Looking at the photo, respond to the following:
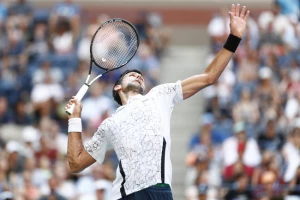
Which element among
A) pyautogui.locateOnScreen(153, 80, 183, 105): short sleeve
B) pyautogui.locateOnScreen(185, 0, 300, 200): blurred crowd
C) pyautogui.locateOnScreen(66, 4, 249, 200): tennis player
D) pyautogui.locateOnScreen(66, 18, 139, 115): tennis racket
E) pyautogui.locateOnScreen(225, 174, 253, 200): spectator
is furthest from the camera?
pyautogui.locateOnScreen(185, 0, 300, 200): blurred crowd

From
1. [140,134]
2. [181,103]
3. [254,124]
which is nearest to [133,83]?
[140,134]

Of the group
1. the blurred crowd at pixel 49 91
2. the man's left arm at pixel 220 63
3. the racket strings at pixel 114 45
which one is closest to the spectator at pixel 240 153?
the blurred crowd at pixel 49 91

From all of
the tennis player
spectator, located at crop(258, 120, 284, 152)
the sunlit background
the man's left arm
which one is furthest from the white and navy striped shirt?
spectator, located at crop(258, 120, 284, 152)

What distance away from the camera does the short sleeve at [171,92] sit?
8086 mm

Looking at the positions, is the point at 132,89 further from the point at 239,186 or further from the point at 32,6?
the point at 32,6

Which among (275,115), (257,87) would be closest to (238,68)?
(257,87)

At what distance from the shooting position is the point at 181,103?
1884 cm

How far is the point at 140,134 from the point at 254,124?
27.8 ft

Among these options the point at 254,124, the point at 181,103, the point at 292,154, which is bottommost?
the point at 292,154

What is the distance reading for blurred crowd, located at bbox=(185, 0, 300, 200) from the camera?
47.5ft

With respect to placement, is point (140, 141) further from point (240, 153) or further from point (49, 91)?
point (49, 91)

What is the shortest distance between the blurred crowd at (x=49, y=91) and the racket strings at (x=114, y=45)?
4779mm

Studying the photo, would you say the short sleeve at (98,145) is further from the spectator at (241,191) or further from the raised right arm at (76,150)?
the spectator at (241,191)

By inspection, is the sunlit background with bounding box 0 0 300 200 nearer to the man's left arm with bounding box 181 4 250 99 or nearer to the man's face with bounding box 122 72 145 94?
the man's face with bounding box 122 72 145 94
